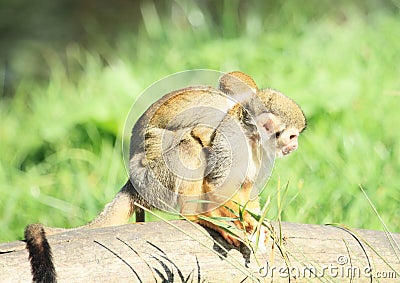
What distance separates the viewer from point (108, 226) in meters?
2.46

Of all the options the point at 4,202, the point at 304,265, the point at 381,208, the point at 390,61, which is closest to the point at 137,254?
the point at 304,265

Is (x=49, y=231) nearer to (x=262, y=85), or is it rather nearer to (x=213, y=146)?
(x=213, y=146)

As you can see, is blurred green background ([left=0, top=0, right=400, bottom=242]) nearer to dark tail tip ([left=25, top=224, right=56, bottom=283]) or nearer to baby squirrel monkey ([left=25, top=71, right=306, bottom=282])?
baby squirrel monkey ([left=25, top=71, right=306, bottom=282])

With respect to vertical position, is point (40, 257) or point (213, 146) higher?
point (213, 146)

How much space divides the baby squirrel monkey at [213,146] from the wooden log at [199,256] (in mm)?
69

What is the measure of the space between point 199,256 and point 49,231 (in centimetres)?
52

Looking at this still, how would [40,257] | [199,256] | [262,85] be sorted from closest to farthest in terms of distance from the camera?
[40,257], [199,256], [262,85]

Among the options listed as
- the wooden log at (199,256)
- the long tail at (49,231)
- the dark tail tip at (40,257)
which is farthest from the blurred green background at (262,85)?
the dark tail tip at (40,257)

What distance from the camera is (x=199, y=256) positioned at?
2279mm

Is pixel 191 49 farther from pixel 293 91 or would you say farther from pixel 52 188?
pixel 52 188

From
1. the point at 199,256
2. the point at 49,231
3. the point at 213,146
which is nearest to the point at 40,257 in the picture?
the point at 49,231

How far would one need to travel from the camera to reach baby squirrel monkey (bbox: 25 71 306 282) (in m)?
2.29

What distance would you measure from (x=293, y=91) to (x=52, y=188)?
1549mm

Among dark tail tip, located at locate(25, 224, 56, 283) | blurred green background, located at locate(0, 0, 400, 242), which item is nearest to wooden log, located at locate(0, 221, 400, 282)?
dark tail tip, located at locate(25, 224, 56, 283)
